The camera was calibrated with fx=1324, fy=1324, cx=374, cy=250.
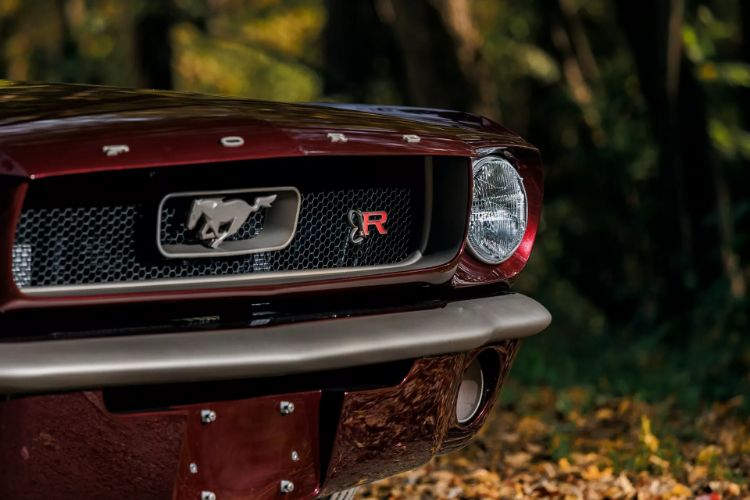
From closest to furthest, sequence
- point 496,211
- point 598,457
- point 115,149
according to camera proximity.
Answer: point 115,149, point 496,211, point 598,457

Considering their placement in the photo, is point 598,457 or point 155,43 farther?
point 155,43

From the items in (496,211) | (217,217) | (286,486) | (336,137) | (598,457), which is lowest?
(598,457)

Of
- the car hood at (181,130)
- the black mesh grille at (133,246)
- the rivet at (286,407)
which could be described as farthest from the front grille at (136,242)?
the rivet at (286,407)

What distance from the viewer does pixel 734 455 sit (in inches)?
208

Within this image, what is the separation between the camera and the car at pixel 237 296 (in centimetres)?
262

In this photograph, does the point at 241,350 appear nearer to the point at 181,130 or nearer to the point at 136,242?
the point at 136,242

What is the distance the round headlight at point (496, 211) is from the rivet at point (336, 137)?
1.56 ft

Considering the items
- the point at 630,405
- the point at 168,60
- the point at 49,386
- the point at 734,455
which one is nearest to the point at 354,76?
the point at 168,60

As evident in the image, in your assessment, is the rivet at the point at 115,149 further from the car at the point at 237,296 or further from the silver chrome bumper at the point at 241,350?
the silver chrome bumper at the point at 241,350

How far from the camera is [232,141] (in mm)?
2836

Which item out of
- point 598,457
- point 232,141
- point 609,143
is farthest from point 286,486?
point 609,143

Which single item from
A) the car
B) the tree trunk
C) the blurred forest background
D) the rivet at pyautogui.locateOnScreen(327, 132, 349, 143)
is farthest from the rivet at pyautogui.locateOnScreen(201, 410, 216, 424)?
the tree trunk

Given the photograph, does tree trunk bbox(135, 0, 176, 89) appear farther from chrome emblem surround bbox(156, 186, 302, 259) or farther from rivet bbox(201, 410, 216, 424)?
rivet bbox(201, 410, 216, 424)

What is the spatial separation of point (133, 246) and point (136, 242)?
0.03 feet
